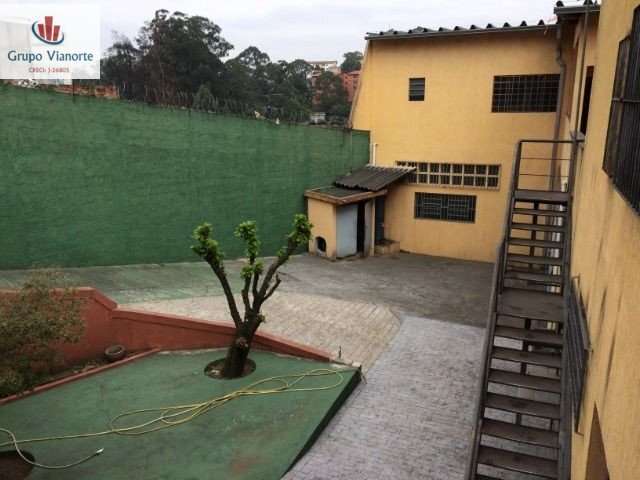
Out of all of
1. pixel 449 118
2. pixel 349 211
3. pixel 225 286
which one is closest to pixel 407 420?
pixel 225 286

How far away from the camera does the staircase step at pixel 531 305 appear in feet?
22.6

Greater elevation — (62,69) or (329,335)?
(62,69)

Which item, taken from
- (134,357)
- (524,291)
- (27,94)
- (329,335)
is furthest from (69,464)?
(27,94)

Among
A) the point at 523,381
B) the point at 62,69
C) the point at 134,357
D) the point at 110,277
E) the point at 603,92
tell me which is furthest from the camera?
the point at 62,69

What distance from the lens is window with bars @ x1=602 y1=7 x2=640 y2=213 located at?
10.4 ft

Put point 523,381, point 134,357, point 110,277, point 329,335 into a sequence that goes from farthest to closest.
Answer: point 110,277, point 329,335, point 134,357, point 523,381

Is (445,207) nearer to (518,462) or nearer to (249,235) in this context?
(249,235)

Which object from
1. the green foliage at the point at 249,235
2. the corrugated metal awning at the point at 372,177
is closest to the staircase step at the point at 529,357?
the green foliage at the point at 249,235

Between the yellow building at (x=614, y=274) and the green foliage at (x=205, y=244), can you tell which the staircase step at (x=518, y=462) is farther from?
the green foliage at (x=205, y=244)

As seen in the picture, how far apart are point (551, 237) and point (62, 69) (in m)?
13.5

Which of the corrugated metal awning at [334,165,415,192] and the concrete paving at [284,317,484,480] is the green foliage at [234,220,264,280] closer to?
the concrete paving at [284,317,484,480]

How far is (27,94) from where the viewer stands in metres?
10.7

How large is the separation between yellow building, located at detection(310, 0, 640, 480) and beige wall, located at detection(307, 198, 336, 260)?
0.32 feet

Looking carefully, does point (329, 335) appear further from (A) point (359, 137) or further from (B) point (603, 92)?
(A) point (359, 137)
